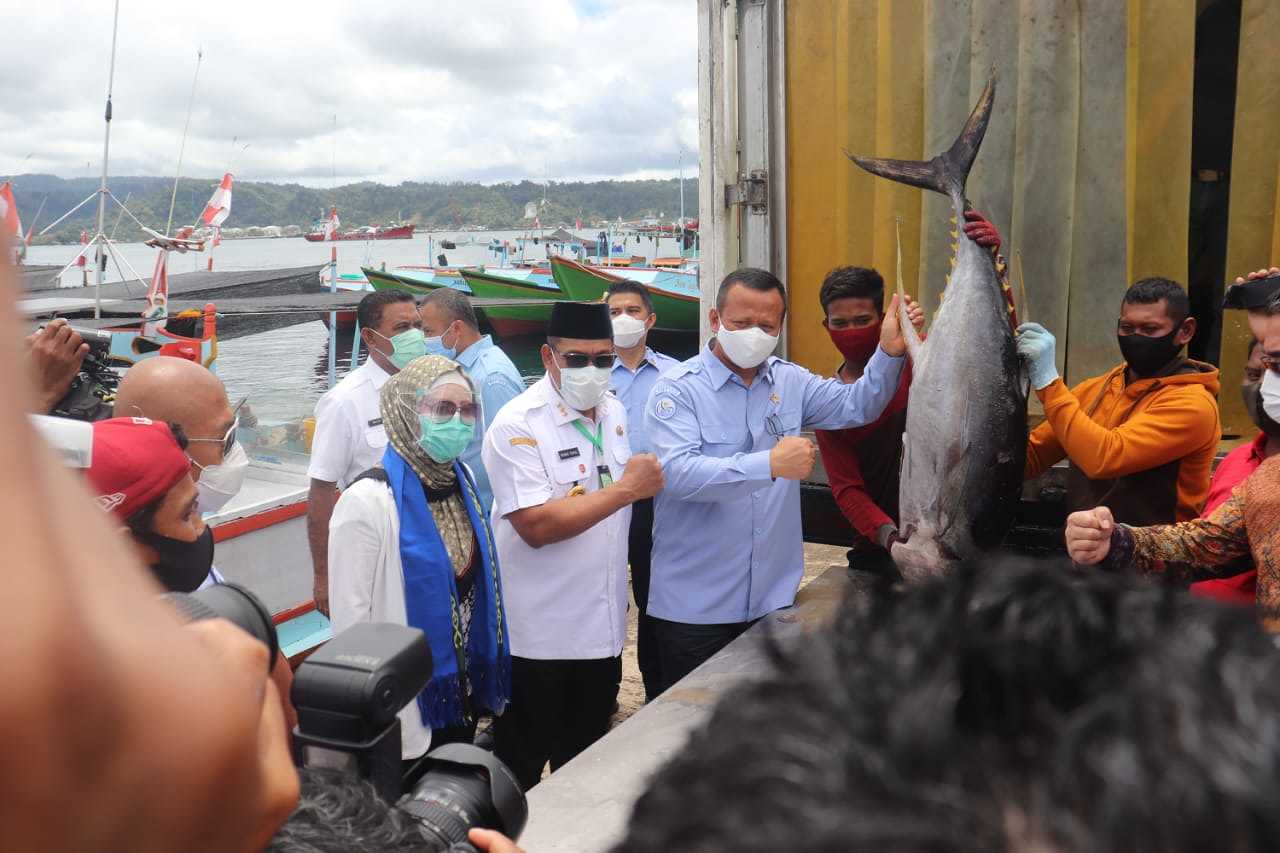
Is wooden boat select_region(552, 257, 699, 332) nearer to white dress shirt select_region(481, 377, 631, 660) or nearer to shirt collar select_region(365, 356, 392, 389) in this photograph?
shirt collar select_region(365, 356, 392, 389)

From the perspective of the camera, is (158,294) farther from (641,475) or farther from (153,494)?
(153,494)

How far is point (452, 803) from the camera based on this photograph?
3.33ft

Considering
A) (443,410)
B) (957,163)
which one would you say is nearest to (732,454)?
(443,410)

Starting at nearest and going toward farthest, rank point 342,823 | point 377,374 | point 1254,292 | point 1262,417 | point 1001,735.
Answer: point 1001,735
point 342,823
point 1262,417
point 1254,292
point 377,374

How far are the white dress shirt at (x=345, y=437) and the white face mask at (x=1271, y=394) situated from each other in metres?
2.82

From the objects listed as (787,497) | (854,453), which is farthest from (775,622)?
(854,453)

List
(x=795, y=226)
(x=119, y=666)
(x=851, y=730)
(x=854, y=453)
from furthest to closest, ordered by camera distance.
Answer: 1. (x=795, y=226)
2. (x=854, y=453)
3. (x=851, y=730)
4. (x=119, y=666)

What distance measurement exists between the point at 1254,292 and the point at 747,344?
1.35m

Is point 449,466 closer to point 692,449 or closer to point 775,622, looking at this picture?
point 692,449

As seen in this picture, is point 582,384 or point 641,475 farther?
point 582,384

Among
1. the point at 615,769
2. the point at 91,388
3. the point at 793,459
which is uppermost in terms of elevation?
the point at 91,388

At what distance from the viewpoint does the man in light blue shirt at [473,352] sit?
176 inches

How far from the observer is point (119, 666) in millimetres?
254

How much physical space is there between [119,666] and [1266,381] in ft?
8.17
